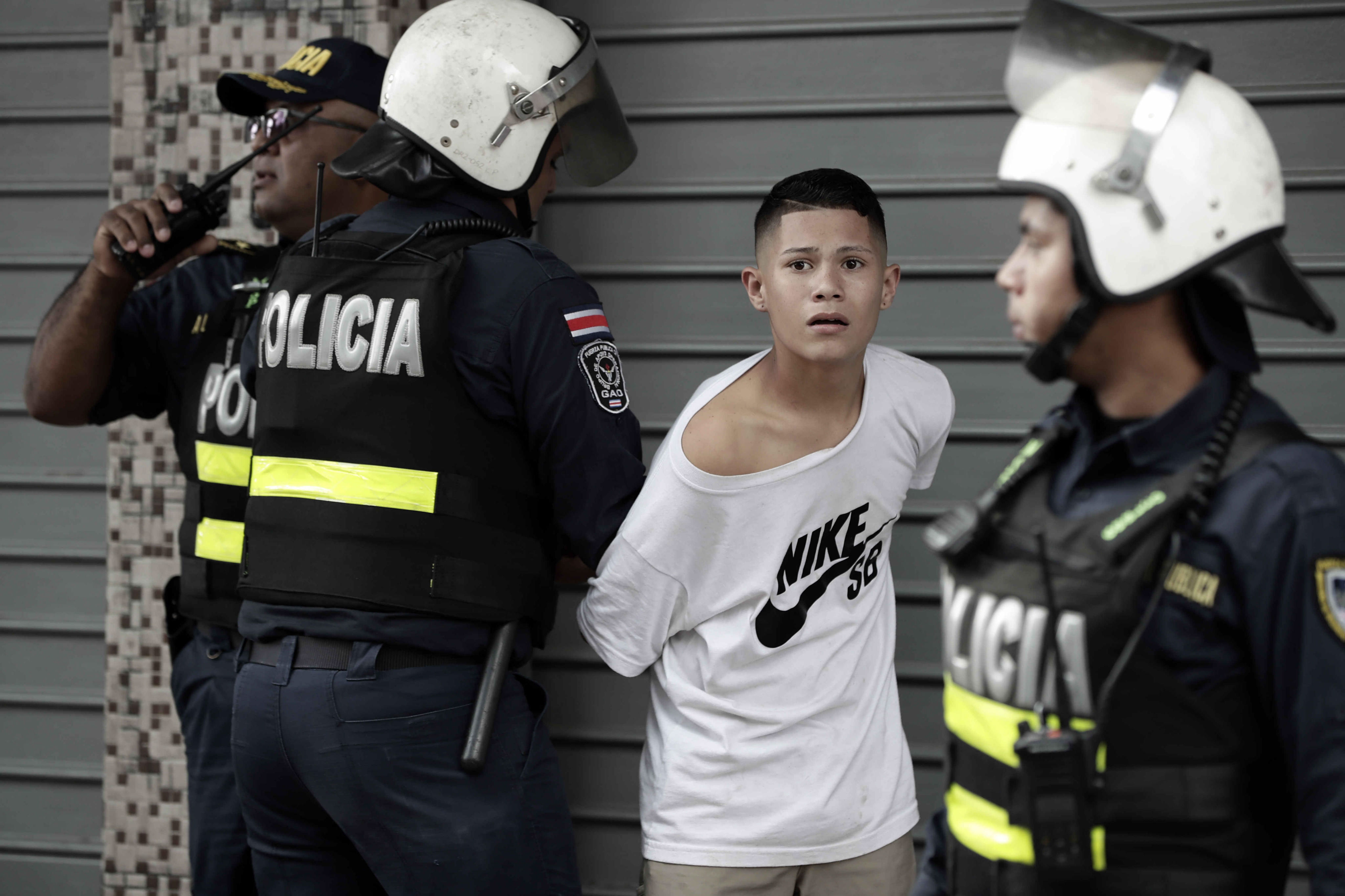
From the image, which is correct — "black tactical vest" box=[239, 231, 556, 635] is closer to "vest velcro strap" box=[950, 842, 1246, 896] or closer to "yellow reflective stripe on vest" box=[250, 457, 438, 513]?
"yellow reflective stripe on vest" box=[250, 457, 438, 513]

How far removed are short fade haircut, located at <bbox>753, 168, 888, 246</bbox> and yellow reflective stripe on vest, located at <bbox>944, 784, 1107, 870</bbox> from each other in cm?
154

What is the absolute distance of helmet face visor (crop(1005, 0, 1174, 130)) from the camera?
1738mm

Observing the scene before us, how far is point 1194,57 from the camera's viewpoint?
1715 mm

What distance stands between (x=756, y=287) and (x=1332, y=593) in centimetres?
185

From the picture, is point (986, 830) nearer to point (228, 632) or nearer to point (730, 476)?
point (730, 476)

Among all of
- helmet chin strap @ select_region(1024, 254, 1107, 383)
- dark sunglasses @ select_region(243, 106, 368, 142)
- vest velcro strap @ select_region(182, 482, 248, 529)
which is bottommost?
vest velcro strap @ select_region(182, 482, 248, 529)

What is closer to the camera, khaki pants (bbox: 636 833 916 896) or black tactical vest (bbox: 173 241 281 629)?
khaki pants (bbox: 636 833 916 896)

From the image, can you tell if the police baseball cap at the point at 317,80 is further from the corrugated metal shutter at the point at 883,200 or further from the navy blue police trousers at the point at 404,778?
the navy blue police trousers at the point at 404,778

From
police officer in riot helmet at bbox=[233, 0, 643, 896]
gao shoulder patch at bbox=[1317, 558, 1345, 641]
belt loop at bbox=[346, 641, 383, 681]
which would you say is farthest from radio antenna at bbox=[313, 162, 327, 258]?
gao shoulder patch at bbox=[1317, 558, 1345, 641]

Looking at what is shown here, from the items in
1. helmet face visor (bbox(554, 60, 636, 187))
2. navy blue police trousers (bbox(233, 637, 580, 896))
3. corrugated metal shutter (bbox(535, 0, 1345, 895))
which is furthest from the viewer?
corrugated metal shutter (bbox(535, 0, 1345, 895))

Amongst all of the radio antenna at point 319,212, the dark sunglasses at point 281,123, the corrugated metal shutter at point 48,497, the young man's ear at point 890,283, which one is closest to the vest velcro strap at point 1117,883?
the young man's ear at point 890,283

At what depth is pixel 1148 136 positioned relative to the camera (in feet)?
5.54

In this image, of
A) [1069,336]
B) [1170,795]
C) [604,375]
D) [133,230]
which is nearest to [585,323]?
[604,375]

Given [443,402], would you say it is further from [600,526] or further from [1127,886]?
[1127,886]
